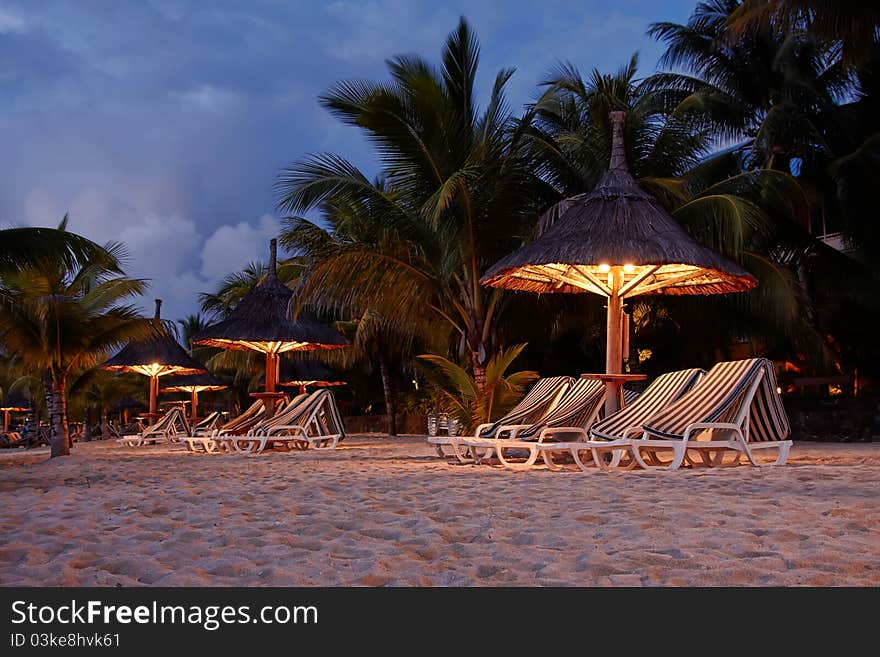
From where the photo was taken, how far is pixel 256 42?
1312cm

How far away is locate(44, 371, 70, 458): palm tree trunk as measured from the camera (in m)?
11.4

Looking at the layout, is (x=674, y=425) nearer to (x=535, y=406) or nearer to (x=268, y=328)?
(x=535, y=406)

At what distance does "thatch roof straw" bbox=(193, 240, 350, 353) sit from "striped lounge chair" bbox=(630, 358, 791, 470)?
6748mm

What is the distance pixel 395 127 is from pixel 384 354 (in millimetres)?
9784

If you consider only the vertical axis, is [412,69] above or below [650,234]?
above

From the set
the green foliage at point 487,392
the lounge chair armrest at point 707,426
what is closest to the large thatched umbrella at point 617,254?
the green foliage at point 487,392

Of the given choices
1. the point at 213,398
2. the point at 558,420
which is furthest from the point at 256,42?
the point at 213,398

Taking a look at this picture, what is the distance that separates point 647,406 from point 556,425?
832 mm

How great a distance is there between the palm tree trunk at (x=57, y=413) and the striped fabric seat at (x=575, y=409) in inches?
274

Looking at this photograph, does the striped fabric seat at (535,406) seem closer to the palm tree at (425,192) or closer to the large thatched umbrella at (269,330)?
the palm tree at (425,192)

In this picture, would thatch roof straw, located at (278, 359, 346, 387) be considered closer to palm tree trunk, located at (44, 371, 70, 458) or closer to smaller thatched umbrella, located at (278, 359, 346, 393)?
smaller thatched umbrella, located at (278, 359, 346, 393)

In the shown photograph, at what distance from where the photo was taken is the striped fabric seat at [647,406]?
6.96 metres

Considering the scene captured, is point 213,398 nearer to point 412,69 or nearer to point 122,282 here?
point 122,282
